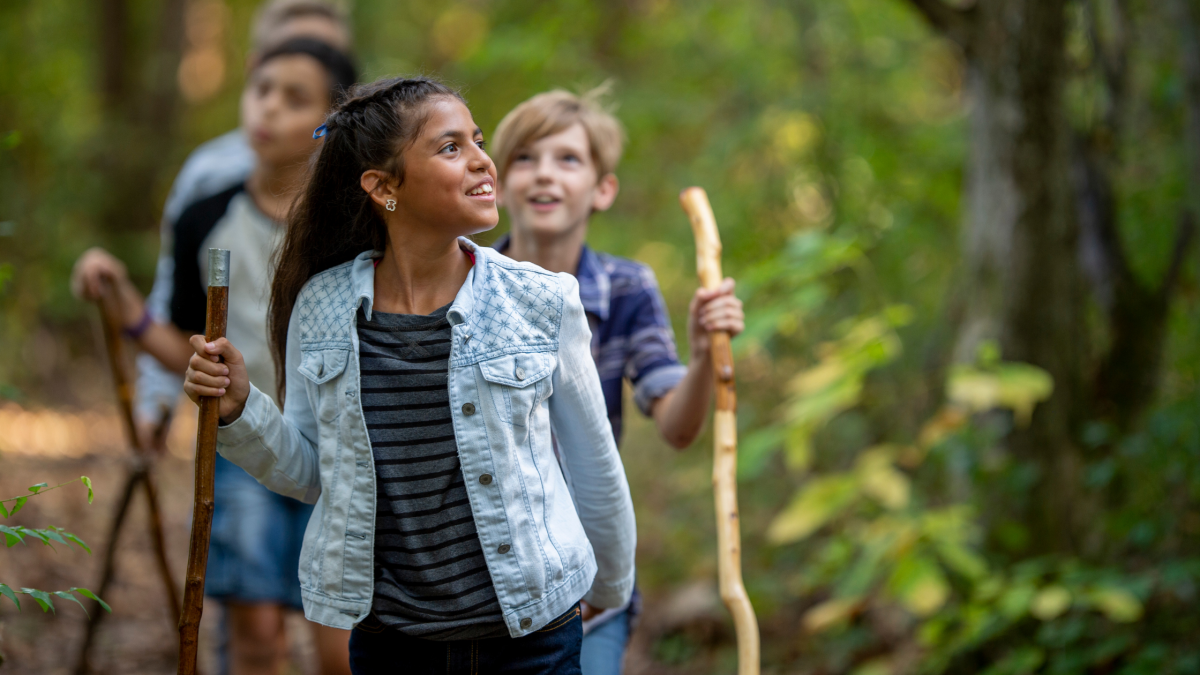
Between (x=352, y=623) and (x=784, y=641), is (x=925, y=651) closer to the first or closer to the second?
(x=784, y=641)

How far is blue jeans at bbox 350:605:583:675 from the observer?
154cm

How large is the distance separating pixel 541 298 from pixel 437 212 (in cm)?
23

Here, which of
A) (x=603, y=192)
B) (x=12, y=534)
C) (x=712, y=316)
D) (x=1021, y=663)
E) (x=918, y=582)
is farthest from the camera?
(x=1021, y=663)

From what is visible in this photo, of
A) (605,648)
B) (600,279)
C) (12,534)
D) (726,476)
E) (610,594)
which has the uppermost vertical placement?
(600,279)

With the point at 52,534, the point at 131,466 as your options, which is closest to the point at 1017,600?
the point at 52,534

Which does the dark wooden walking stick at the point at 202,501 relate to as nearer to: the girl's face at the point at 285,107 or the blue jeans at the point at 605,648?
the blue jeans at the point at 605,648

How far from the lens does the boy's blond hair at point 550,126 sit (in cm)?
221

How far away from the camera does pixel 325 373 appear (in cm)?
154

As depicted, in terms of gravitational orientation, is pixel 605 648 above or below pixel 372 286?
below

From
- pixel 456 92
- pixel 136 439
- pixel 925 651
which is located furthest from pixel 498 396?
pixel 925 651

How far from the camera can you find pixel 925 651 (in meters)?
3.85

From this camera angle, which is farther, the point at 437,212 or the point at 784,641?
the point at 784,641

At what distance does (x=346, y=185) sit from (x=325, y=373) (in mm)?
338

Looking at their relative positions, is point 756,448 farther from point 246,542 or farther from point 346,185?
point 346,185
